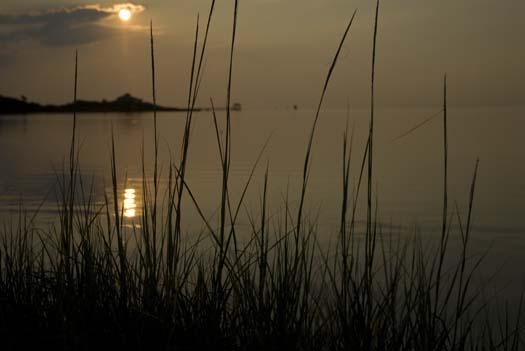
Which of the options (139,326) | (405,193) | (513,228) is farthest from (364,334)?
(405,193)

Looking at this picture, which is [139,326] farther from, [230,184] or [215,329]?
[230,184]

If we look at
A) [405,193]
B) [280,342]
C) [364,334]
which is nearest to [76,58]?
[280,342]

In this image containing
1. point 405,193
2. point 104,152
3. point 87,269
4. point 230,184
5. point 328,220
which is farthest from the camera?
point 104,152

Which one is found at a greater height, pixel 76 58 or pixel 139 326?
pixel 76 58

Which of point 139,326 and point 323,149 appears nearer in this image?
point 139,326

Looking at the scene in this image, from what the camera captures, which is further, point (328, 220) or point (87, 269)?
point (328, 220)

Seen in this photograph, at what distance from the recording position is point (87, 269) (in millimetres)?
2168

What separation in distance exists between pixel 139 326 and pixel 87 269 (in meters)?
0.30

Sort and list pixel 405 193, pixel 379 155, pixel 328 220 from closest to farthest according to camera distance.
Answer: pixel 328 220 → pixel 405 193 → pixel 379 155

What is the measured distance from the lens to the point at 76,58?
2219 mm

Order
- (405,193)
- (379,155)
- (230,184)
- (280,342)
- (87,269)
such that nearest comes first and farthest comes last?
(280,342) → (87,269) → (405,193) → (230,184) → (379,155)

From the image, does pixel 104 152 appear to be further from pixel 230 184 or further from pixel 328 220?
pixel 328 220

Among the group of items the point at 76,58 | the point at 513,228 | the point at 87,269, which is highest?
the point at 76,58

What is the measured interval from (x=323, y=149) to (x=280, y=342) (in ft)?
56.2
